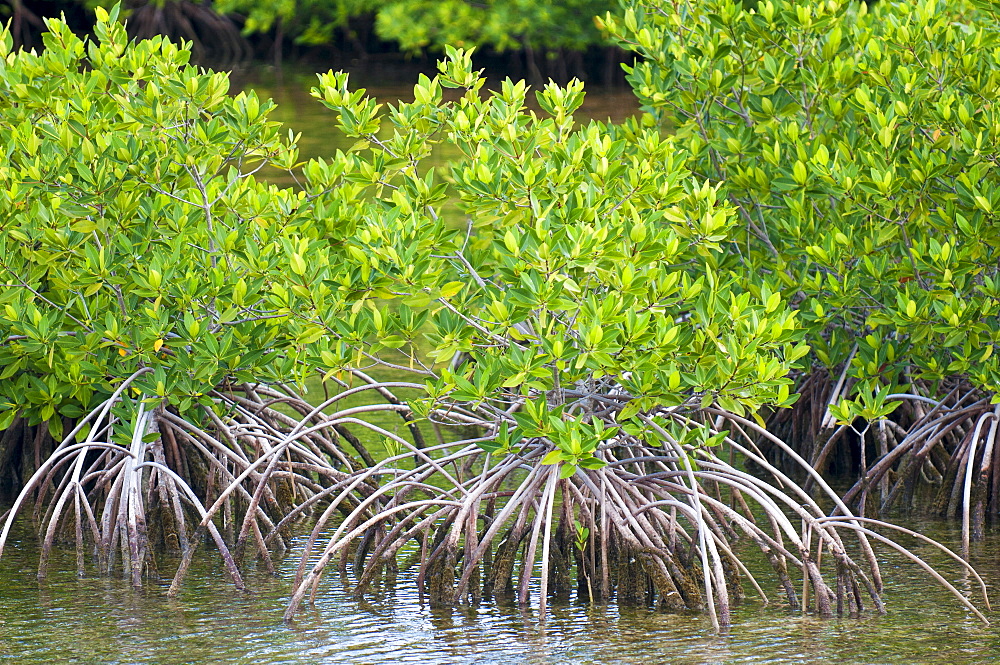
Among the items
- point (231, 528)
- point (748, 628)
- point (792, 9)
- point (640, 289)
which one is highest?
point (792, 9)

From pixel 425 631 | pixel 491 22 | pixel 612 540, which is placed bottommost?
pixel 425 631

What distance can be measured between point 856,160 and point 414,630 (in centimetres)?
310

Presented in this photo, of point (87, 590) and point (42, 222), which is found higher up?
point (42, 222)

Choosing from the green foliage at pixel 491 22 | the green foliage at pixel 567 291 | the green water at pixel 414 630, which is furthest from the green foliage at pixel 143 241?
the green foliage at pixel 491 22

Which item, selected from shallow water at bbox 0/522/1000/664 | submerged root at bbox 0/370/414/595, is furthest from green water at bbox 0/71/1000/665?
submerged root at bbox 0/370/414/595

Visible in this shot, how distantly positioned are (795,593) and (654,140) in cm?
186

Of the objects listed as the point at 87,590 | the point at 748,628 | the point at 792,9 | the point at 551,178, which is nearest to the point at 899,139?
the point at 792,9

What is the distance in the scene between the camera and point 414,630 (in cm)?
582

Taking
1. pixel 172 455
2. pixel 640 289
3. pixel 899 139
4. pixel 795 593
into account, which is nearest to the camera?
pixel 640 289

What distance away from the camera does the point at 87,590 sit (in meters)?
6.40

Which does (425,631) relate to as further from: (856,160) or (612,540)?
(856,160)

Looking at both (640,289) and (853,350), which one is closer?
(640,289)

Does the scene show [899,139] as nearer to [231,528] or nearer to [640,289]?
[640,289]

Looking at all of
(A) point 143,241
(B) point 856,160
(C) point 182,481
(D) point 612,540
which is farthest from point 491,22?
(D) point 612,540
